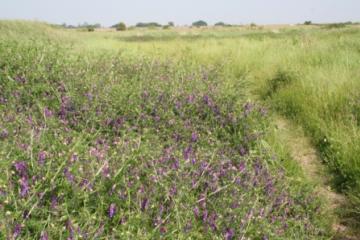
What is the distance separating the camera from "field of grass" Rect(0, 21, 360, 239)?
6.34ft

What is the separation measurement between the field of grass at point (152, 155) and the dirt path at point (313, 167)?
10 centimetres

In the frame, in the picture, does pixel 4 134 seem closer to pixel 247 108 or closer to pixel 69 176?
pixel 69 176

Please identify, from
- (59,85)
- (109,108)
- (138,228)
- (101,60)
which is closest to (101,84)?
(59,85)

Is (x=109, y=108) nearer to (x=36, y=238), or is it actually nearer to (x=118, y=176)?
(x=118, y=176)

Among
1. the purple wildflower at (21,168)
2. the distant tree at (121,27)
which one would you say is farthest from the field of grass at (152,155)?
the distant tree at (121,27)

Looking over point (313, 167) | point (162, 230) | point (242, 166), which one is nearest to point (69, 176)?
point (162, 230)

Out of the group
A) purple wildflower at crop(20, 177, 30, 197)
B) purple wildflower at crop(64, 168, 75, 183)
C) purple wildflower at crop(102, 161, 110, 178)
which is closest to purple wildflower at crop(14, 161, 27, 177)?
purple wildflower at crop(20, 177, 30, 197)

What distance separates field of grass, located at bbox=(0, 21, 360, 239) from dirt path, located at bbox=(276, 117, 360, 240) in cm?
10

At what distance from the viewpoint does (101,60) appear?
517cm

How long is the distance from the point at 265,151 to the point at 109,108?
1473mm

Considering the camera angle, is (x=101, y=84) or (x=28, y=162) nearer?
(x=28, y=162)

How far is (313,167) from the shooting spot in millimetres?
3717

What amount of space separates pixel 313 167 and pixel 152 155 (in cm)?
198

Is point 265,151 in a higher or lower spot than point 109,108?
lower
